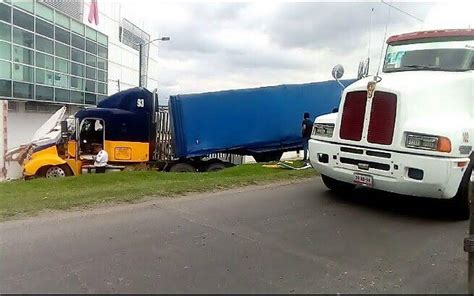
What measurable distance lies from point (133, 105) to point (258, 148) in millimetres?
4477

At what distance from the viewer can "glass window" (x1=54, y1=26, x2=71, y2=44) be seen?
1249 inches

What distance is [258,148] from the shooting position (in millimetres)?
14164

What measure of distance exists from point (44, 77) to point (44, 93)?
1133mm

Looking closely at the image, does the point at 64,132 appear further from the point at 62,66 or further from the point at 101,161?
the point at 62,66

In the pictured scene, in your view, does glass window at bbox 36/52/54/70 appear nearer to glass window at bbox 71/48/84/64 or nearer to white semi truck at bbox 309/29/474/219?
glass window at bbox 71/48/84/64

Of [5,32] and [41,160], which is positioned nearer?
[41,160]

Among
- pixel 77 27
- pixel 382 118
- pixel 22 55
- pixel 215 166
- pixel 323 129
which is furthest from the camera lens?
pixel 77 27

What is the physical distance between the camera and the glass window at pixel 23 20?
27.1 m

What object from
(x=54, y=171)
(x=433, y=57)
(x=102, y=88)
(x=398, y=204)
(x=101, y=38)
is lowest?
(x=54, y=171)

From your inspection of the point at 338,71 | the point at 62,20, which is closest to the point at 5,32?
the point at 62,20

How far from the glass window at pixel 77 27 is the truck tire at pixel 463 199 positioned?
33915 millimetres

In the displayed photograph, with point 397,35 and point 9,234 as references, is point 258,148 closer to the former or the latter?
point 397,35

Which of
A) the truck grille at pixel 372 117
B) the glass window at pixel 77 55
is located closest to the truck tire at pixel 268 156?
the truck grille at pixel 372 117

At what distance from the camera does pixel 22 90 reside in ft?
91.5
